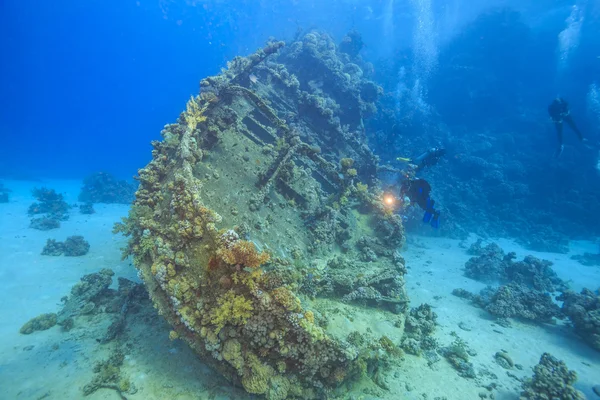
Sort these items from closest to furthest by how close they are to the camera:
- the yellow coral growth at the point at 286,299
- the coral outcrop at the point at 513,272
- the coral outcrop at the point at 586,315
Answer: the yellow coral growth at the point at 286,299 < the coral outcrop at the point at 586,315 < the coral outcrop at the point at 513,272

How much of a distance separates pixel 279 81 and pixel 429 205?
482 inches

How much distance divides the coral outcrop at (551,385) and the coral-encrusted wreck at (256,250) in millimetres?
3433

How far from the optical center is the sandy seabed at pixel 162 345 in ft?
18.2

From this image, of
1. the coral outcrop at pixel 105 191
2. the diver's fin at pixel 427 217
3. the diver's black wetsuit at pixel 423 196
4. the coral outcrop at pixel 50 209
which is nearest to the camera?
the diver's fin at pixel 427 217

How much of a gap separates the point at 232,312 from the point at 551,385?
8068 millimetres

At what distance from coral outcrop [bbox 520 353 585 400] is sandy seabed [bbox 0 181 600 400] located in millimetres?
499

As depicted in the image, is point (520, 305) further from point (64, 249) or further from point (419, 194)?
point (64, 249)

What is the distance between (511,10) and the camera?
40906mm

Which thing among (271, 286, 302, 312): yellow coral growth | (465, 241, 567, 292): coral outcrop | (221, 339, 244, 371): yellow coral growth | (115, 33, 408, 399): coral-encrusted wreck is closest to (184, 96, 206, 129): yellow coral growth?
(115, 33, 408, 399): coral-encrusted wreck

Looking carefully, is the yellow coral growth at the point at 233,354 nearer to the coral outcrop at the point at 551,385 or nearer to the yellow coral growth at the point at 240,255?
the yellow coral growth at the point at 240,255

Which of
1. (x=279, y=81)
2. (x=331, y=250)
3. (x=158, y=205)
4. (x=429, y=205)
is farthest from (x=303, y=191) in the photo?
(x=279, y=81)

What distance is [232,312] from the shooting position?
480cm

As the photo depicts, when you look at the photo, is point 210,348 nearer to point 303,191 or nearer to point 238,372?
point 238,372

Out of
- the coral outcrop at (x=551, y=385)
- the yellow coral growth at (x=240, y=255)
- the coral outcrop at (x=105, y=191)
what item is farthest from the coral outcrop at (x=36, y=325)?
the coral outcrop at (x=105, y=191)
